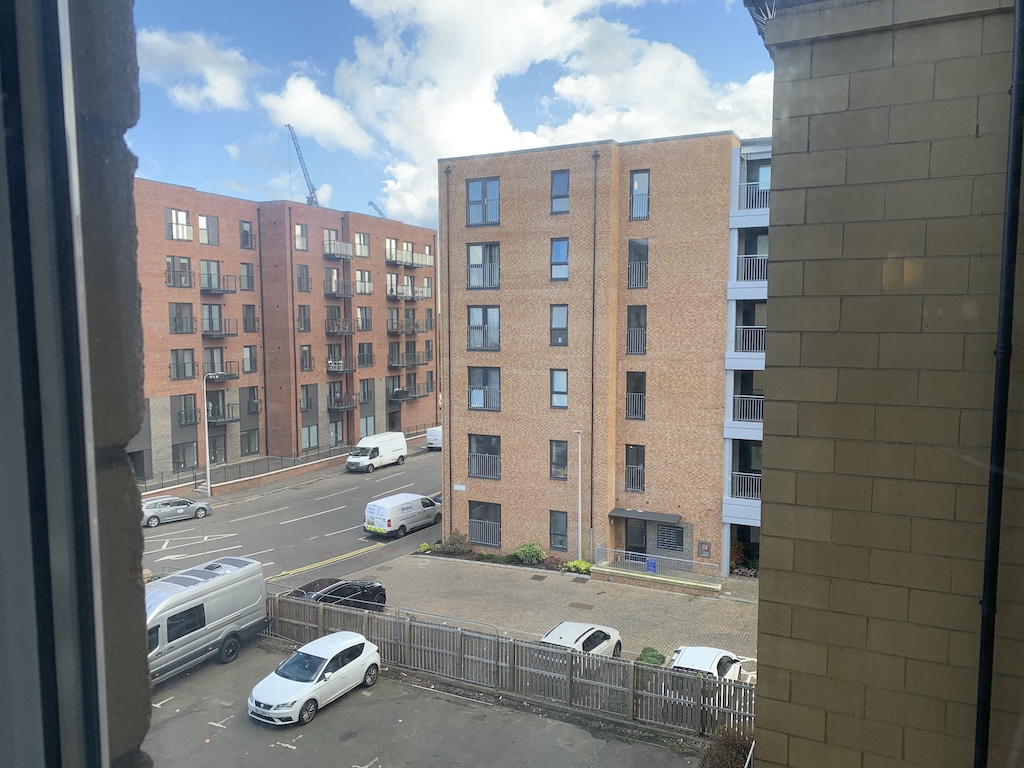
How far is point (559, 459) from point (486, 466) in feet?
2.67

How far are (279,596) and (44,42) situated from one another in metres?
4.31

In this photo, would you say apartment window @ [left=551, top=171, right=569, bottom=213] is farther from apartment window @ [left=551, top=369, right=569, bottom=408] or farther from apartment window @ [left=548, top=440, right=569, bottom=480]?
apartment window @ [left=548, top=440, right=569, bottom=480]

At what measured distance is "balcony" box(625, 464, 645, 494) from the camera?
603cm

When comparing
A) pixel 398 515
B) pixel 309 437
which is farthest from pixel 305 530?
pixel 309 437

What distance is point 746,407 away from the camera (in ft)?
12.4

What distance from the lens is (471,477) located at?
7176mm

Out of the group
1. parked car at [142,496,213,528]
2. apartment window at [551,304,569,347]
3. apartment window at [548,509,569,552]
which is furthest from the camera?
apartment window at [548,509,569,552]

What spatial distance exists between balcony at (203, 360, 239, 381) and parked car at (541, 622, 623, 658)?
2.83 m

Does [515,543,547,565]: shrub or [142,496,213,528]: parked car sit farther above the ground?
[142,496,213,528]: parked car

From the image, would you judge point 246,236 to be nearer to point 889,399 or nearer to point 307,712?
point 889,399

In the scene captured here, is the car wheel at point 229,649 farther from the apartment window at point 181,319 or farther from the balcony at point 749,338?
the balcony at point 749,338

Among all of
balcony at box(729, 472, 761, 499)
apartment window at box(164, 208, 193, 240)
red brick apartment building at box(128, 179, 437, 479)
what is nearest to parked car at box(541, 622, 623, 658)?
balcony at box(729, 472, 761, 499)

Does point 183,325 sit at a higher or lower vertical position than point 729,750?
higher

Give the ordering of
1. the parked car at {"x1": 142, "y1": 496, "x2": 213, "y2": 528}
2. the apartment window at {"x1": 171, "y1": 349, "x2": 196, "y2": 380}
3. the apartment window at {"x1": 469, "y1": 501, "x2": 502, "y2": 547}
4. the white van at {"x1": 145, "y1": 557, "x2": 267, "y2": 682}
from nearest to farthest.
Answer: the apartment window at {"x1": 171, "y1": 349, "x2": 196, "y2": 380} → the parked car at {"x1": 142, "y1": 496, "x2": 213, "y2": 528} → the white van at {"x1": 145, "y1": 557, "x2": 267, "y2": 682} → the apartment window at {"x1": 469, "y1": 501, "x2": 502, "y2": 547}
